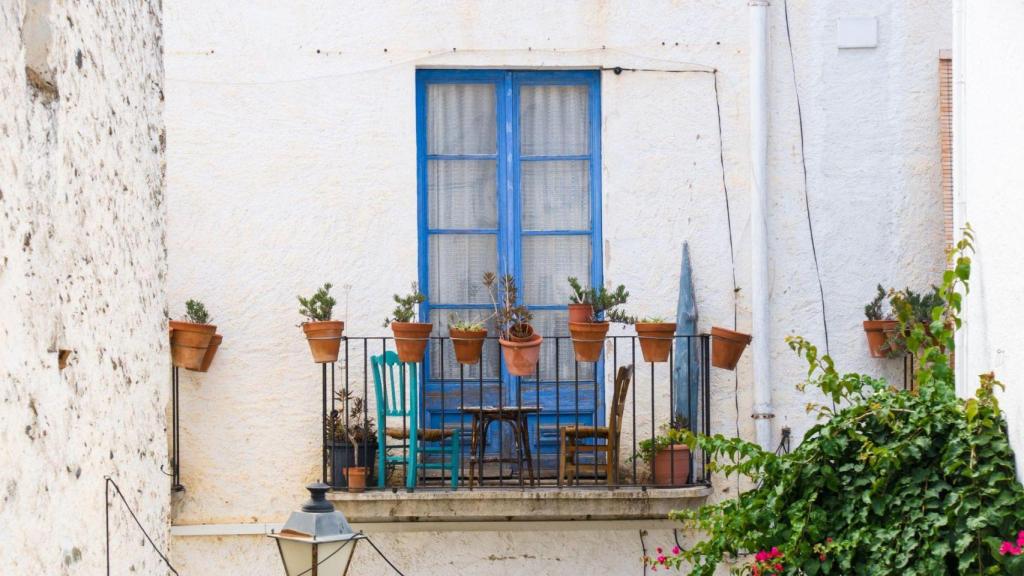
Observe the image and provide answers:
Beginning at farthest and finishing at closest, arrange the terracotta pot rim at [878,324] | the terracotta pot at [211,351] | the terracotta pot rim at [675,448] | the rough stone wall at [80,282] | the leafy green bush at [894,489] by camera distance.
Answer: the terracotta pot rim at [878,324]
the terracotta pot at [211,351]
the terracotta pot rim at [675,448]
the leafy green bush at [894,489]
the rough stone wall at [80,282]

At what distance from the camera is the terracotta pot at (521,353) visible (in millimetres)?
7836

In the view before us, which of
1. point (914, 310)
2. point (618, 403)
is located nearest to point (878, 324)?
point (914, 310)

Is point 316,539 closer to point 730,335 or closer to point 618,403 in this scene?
point 618,403

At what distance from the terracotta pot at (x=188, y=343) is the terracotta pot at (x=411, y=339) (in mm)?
Answer: 1020

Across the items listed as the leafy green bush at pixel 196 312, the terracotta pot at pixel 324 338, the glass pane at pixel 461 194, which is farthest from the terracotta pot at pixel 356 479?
the glass pane at pixel 461 194

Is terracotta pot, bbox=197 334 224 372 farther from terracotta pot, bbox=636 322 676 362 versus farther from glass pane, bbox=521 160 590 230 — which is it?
terracotta pot, bbox=636 322 676 362

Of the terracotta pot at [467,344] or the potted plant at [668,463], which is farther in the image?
the potted plant at [668,463]

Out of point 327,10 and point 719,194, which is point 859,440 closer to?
point 719,194

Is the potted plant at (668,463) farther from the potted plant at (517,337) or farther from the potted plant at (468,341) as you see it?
the potted plant at (468,341)

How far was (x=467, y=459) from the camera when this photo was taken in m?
8.37

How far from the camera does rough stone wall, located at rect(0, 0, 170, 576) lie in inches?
133

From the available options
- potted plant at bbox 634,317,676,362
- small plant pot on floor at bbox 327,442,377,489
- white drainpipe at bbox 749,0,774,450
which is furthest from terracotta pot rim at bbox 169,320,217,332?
white drainpipe at bbox 749,0,774,450

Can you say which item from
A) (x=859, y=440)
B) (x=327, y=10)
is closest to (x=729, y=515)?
(x=859, y=440)

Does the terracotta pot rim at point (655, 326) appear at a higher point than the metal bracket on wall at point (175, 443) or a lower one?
higher
